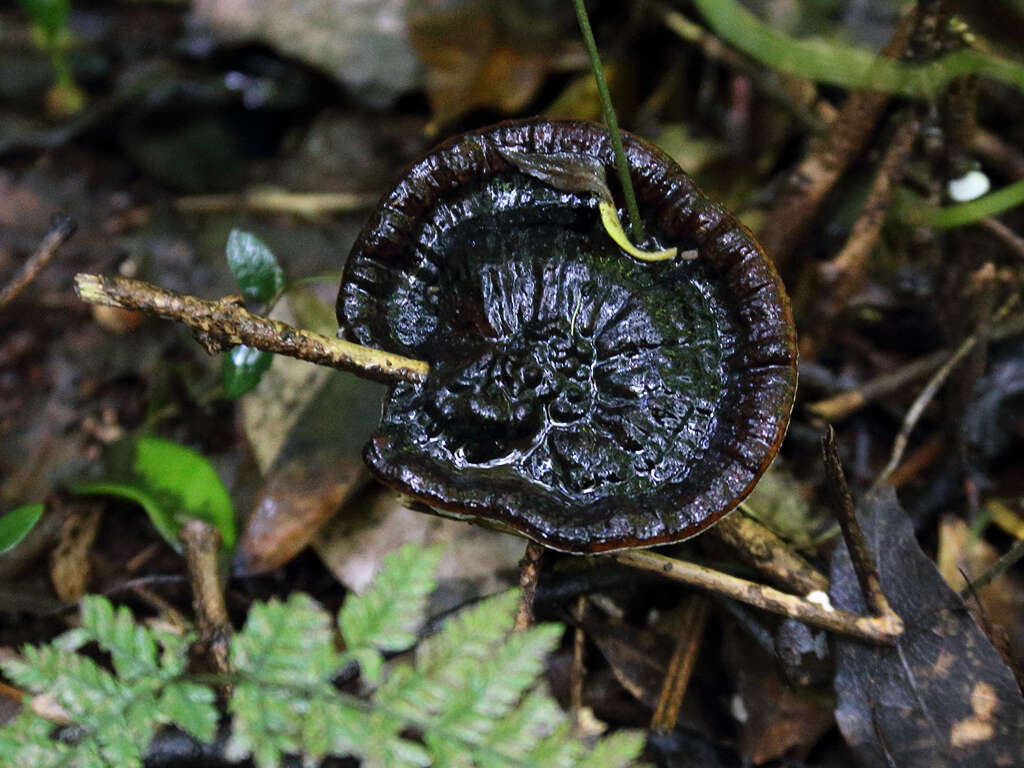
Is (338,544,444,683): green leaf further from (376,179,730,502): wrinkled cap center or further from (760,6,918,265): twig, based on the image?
(760,6,918,265): twig

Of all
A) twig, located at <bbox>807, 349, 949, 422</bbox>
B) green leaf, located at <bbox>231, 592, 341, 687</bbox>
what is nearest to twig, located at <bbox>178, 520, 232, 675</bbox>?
green leaf, located at <bbox>231, 592, 341, 687</bbox>

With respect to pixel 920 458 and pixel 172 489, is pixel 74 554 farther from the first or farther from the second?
pixel 920 458

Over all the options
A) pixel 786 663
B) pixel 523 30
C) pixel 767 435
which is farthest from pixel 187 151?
pixel 786 663

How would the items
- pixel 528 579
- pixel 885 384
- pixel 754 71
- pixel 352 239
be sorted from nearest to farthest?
pixel 528 579 → pixel 885 384 → pixel 754 71 → pixel 352 239

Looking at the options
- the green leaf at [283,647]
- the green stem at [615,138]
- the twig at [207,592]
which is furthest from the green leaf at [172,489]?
the green stem at [615,138]

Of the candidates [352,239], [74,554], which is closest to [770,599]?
[74,554]

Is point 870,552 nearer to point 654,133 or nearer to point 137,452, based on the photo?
point 654,133
